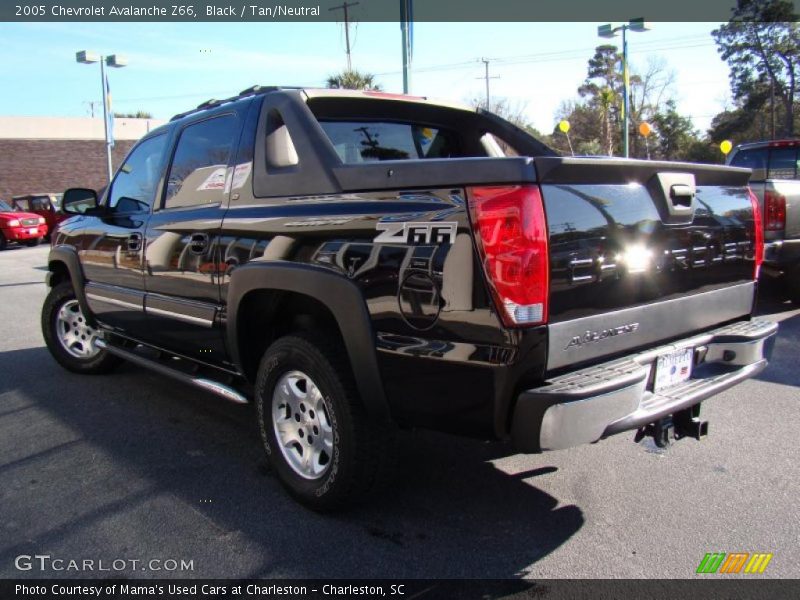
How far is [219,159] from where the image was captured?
3.76 metres

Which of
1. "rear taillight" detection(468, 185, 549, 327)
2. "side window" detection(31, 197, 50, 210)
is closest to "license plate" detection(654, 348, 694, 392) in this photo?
"rear taillight" detection(468, 185, 549, 327)

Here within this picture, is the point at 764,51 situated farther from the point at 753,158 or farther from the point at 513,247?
the point at 513,247

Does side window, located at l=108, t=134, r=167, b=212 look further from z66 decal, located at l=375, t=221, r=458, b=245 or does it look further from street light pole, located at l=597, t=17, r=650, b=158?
street light pole, located at l=597, t=17, r=650, b=158

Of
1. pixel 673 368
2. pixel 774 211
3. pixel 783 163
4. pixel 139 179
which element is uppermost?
pixel 783 163

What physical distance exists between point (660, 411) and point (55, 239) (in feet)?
16.6

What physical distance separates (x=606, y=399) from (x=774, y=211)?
584 centimetres

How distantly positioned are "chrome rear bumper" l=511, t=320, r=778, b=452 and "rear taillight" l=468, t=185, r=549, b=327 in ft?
0.97

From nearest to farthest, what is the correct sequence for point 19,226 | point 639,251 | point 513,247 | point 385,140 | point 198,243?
point 513,247 < point 639,251 < point 198,243 < point 385,140 < point 19,226

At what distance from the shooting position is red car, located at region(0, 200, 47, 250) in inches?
821

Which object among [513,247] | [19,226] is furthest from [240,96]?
[19,226]

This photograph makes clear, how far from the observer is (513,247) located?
232 cm

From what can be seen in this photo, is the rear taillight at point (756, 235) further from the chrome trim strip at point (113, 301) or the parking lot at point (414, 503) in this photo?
the chrome trim strip at point (113, 301)

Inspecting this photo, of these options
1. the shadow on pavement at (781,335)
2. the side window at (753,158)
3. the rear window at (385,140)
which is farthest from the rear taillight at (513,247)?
the side window at (753,158)

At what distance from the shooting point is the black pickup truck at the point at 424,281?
2.38m
